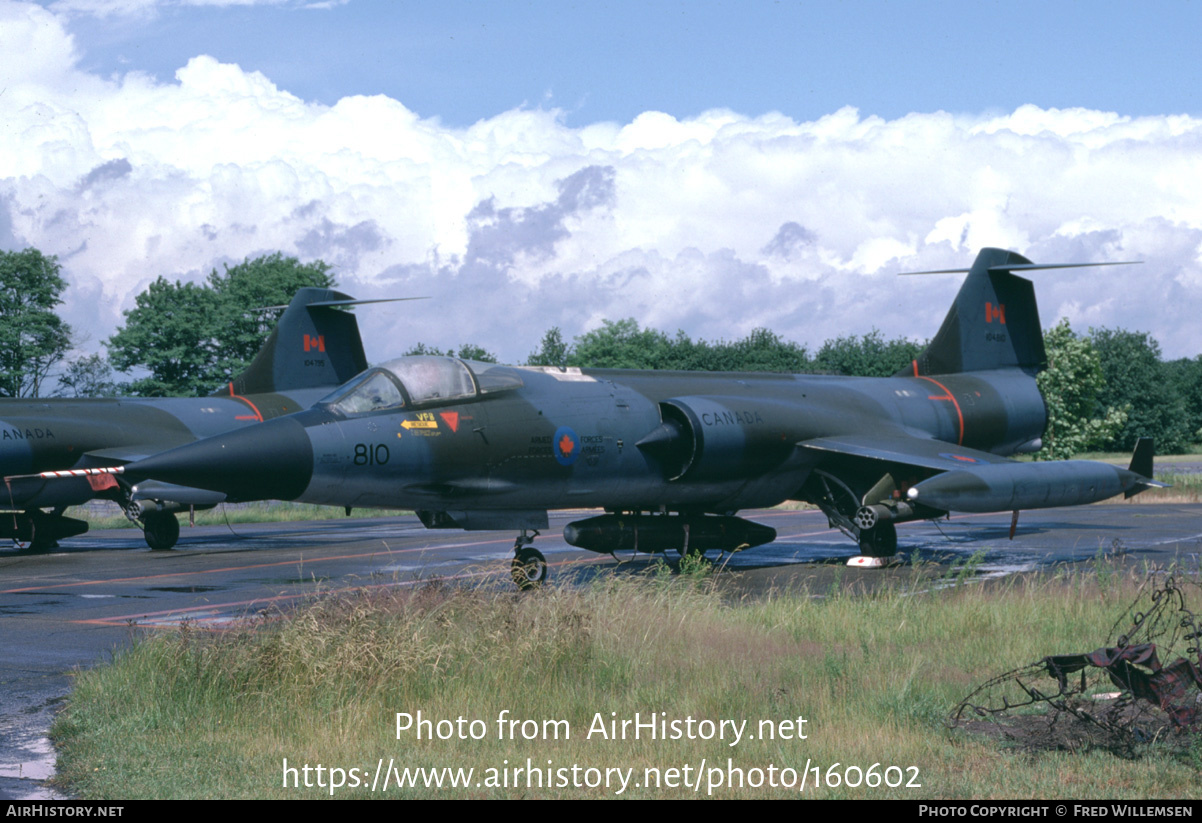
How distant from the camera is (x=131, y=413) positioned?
24656 mm

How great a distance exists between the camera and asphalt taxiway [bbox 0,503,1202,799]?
10.0 meters

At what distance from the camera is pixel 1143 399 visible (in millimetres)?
110125

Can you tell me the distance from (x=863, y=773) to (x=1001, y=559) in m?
13.4

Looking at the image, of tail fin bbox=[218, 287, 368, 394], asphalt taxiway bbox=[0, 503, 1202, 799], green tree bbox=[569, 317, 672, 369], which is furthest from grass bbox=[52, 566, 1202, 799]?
green tree bbox=[569, 317, 672, 369]

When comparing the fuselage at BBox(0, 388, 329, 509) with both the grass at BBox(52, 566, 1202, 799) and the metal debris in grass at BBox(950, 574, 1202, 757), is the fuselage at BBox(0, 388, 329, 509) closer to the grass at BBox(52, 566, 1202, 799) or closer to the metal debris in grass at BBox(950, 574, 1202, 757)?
the grass at BBox(52, 566, 1202, 799)

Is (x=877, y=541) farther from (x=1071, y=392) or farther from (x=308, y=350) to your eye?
(x=1071, y=392)

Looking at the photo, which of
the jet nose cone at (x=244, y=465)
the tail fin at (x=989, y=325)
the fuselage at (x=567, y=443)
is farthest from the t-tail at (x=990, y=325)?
the jet nose cone at (x=244, y=465)

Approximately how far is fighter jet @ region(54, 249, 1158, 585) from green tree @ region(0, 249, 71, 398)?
63.8 metres

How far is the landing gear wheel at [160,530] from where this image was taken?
22.7 metres

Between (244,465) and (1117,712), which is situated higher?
(244,465)

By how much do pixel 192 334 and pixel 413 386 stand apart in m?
66.5

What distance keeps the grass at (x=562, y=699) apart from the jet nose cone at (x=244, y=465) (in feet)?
10.8

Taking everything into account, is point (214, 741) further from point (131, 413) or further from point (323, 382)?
point (323, 382)

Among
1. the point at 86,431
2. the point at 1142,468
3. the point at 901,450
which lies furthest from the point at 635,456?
the point at 86,431
